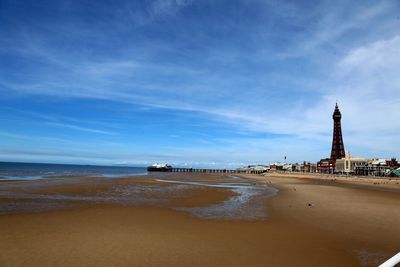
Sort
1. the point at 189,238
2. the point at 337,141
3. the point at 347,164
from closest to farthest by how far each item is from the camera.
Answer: the point at 189,238 < the point at 347,164 < the point at 337,141

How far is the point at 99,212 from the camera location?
13.7 meters

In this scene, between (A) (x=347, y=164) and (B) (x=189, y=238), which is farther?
(A) (x=347, y=164)

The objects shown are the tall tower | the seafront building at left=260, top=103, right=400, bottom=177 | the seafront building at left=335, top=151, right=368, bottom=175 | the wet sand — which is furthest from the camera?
the tall tower

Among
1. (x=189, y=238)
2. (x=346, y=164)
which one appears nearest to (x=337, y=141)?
(x=346, y=164)

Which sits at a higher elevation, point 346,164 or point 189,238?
point 346,164

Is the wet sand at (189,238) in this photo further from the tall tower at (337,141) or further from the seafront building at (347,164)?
the tall tower at (337,141)

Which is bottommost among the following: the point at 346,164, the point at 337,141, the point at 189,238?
the point at 189,238

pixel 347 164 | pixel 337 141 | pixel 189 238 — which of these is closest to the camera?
pixel 189 238

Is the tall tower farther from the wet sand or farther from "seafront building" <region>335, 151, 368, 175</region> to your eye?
the wet sand

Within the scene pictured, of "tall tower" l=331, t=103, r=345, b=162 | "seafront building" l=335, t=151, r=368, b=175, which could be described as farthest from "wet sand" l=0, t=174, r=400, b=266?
"tall tower" l=331, t=103, r=345, b=162

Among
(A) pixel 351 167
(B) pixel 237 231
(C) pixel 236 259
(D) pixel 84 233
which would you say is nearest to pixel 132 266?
(C) pixel 236 259

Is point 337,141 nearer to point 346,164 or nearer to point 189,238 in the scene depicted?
point 346,164

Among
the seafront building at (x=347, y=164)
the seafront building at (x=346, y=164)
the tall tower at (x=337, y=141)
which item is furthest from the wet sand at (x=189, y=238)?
the tall tower at (x=337, y=141)

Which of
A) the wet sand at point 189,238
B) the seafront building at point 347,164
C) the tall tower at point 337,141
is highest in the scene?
the tall tower at point 337,141
